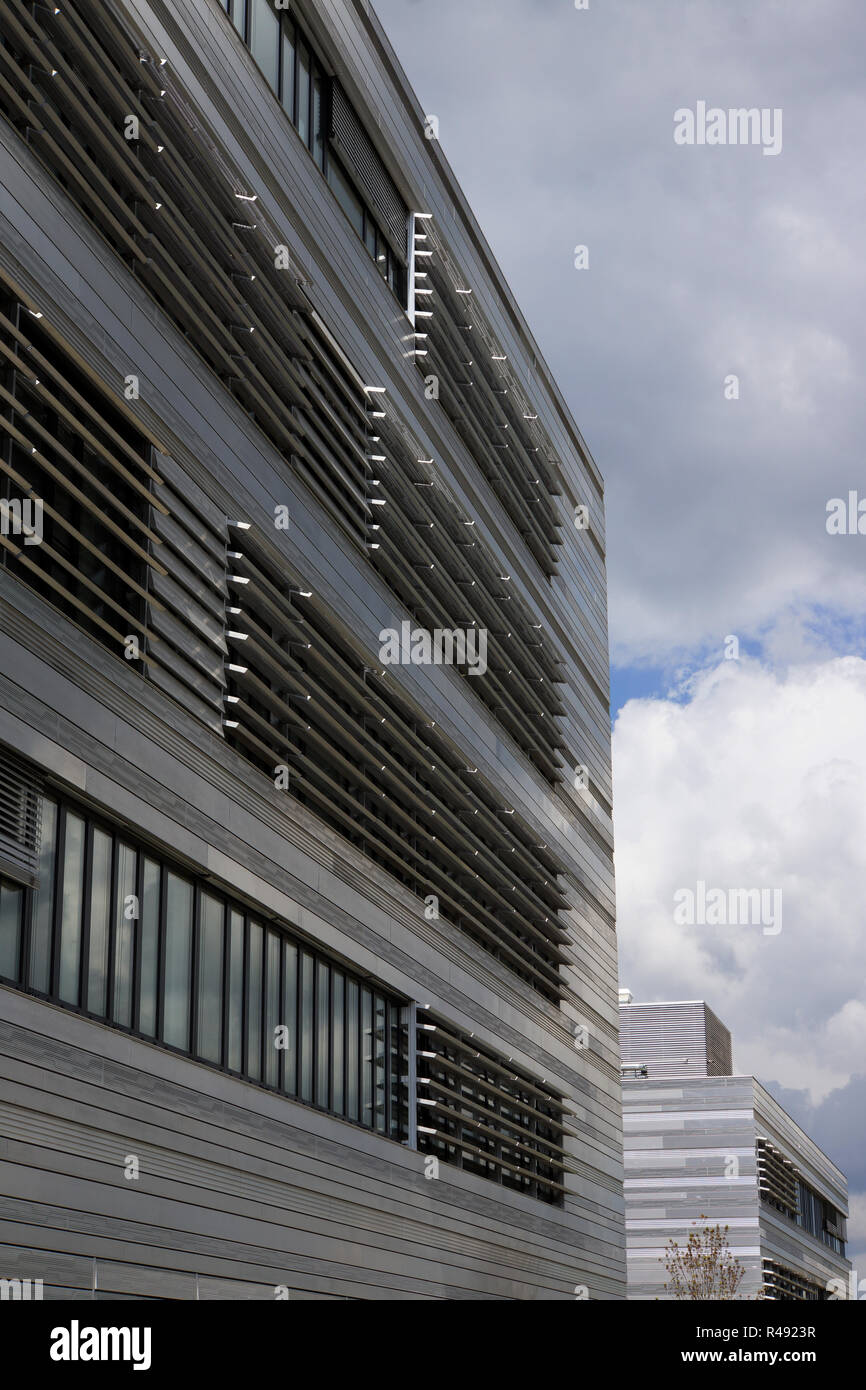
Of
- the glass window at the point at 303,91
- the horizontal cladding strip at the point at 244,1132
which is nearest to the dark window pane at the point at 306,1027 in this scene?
the horizontal cladding strip at the point at 244,1132

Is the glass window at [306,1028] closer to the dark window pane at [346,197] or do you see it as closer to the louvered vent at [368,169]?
the dark window pane at [346,197]

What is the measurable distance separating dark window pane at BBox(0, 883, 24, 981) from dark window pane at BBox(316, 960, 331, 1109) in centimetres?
947

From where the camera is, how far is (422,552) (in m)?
32.7

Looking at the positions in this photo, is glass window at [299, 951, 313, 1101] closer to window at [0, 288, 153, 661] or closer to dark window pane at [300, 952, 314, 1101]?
dark window pane at [300, 952, 314, 1101]

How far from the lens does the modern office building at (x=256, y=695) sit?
17719 mm

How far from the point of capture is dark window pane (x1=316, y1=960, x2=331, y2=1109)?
999 inches

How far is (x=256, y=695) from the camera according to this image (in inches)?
925

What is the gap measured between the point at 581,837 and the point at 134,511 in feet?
96.8

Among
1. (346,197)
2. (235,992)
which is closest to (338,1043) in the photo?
(235,992)

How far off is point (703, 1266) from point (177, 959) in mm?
58393

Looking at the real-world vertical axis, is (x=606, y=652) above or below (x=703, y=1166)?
above

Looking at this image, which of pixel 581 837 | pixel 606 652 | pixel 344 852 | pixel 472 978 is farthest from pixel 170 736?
pixel 606 652
